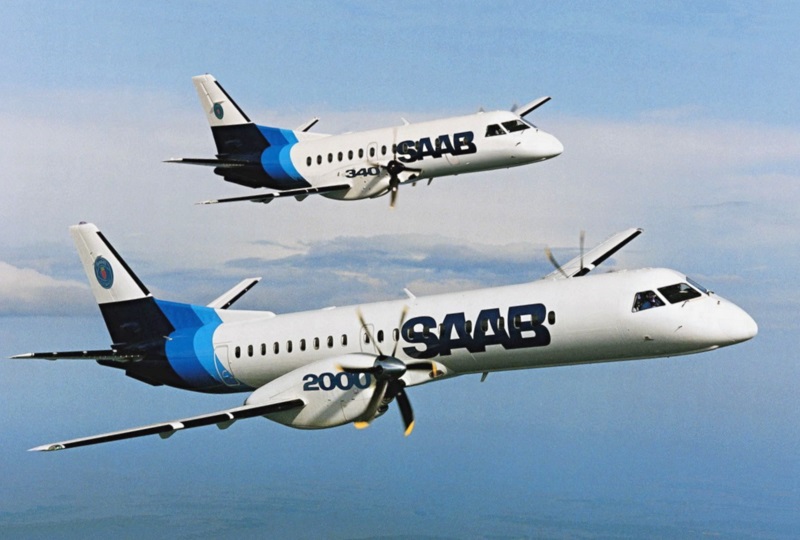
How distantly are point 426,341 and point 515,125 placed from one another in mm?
14186

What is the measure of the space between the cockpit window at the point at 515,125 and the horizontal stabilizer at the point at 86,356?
16.7 m

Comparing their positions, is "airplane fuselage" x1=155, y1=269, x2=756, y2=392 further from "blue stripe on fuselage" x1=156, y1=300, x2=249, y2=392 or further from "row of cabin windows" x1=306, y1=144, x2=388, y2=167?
"row of cabin windows" x1=306, y1=144, x2=388, y2=167

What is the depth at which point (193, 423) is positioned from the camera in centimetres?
2934

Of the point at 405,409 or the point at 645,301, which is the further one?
the point at 405,409

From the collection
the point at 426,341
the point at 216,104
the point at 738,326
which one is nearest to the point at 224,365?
the point at 426,341

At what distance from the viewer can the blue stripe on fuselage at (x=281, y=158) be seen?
151 feet

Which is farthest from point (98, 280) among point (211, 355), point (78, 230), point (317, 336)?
point (317, 336)

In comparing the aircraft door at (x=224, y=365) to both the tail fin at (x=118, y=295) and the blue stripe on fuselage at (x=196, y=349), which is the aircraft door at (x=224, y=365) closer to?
the blue stripe on fuselage at (x=196, y=349)

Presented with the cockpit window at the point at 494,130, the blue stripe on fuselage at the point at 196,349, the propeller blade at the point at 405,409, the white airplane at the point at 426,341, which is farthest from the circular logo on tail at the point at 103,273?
the cockpit window at the point at 494,130

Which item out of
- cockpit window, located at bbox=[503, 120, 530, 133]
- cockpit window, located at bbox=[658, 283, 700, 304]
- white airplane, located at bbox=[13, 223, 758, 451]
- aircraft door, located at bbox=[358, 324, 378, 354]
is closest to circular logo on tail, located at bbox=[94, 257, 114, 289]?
white airplane, located at bbox=[13, 223, 758, 451]

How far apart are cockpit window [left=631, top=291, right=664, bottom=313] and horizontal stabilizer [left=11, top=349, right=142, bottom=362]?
1784 cm

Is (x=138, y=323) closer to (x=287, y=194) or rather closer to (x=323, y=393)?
(x=287, y=194)

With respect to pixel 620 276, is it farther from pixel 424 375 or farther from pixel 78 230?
pixel 78 230

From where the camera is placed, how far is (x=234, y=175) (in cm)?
4734
